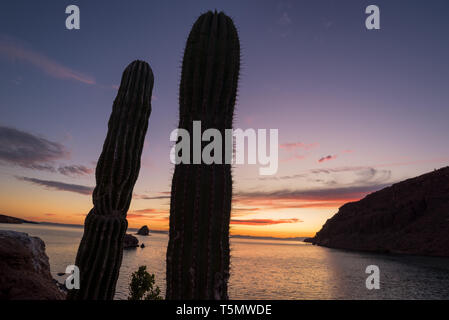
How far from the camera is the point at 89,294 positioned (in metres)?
7.12

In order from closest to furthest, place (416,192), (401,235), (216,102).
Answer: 1. (216,102)
2. (401,235)
3. (416,192)

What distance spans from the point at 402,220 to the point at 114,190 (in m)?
121

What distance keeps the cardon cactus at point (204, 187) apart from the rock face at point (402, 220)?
111696mm

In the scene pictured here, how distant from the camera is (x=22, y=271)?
29.3 ft

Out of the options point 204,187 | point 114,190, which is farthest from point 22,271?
point 204,187

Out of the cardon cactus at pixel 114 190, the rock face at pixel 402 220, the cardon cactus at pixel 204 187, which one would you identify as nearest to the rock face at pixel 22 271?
the cardon cactus at pixel 114 190

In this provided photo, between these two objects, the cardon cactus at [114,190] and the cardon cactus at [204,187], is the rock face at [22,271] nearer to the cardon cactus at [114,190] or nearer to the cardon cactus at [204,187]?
the cardon cactus at [114,190]

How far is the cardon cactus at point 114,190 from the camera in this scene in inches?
290

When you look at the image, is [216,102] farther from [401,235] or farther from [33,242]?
[401,235]

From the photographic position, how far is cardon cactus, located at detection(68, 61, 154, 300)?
7359 mm

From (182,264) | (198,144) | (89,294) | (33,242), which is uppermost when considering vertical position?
(198,144)
